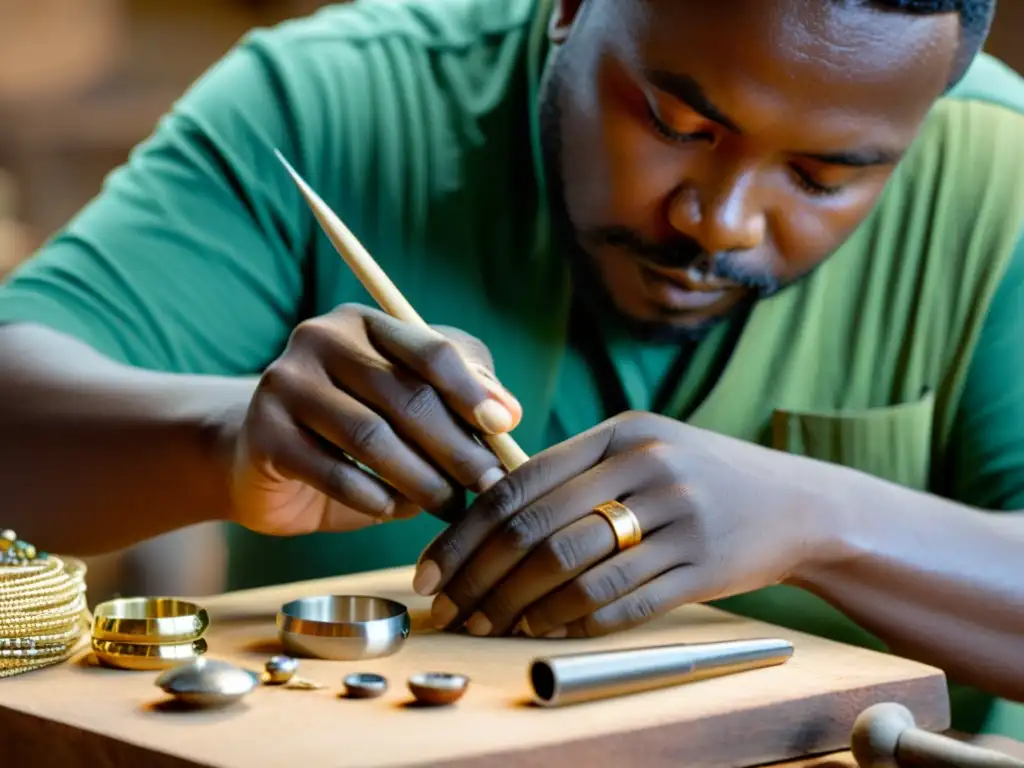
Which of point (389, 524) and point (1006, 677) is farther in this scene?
point (389, 524)

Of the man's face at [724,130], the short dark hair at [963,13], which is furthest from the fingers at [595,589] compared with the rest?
the short dark hair at [963,13]

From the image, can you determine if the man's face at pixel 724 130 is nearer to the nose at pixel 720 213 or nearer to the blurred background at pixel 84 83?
the nose at pixel 720 213

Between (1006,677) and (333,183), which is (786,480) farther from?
(333,183)

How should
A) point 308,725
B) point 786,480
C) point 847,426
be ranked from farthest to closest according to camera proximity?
point 847,426, point 786,480, point 308,725

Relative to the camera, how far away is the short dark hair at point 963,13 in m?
0.91

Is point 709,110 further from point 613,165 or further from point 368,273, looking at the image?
point 368,273

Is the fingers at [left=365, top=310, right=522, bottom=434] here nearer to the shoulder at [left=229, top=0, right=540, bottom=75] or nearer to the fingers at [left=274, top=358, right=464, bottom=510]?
the fingers at [left=274, top=358, right=464, bottom=510]

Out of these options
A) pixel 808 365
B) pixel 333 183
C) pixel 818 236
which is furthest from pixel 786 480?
pixel 333 183

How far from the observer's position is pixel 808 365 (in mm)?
1182

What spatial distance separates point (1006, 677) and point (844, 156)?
14.0 inches

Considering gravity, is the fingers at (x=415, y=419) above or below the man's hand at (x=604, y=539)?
above

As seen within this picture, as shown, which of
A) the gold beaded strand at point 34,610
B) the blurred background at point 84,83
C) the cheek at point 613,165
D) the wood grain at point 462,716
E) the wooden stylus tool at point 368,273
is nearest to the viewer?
the wood grain at point 462,716

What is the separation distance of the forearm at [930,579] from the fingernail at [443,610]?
0.23 meters

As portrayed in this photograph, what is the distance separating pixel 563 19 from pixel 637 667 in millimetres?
545
